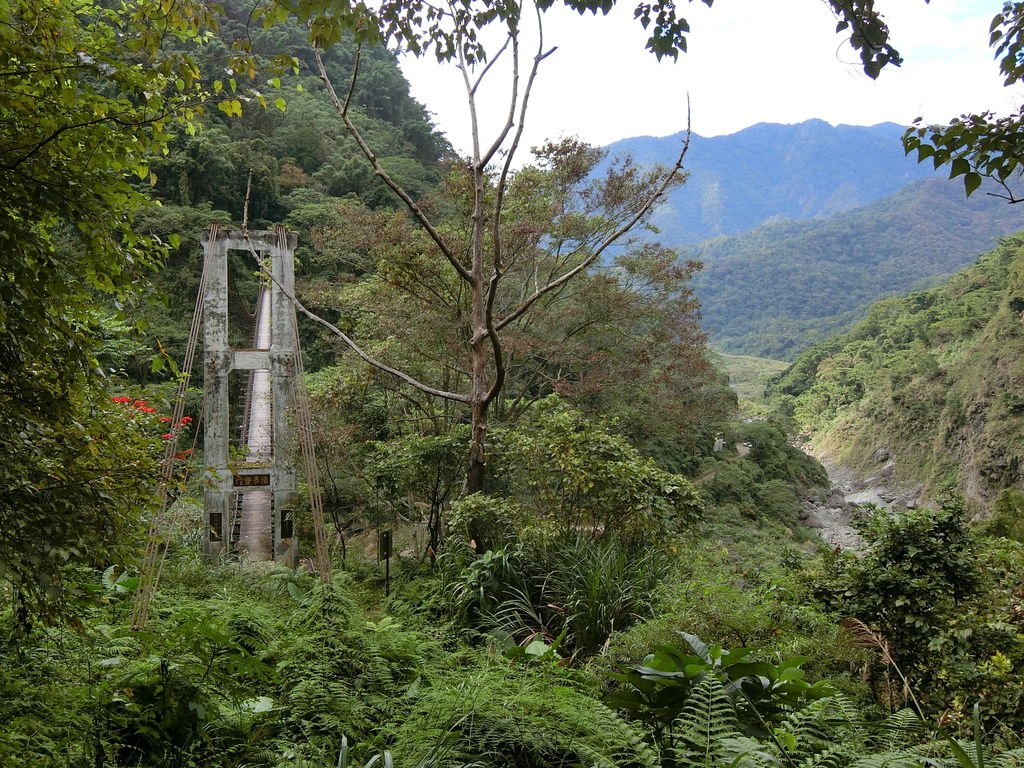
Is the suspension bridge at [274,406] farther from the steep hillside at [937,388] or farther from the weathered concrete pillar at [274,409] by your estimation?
the steep hillside at [937,388]

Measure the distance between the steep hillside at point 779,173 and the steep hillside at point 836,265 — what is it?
2512cm

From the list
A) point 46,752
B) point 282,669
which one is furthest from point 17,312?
point 282,669

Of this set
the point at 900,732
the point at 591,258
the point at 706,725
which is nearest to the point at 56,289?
the point at 706,725

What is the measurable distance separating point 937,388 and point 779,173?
11170 cm

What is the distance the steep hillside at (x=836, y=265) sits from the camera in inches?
Result: 2334

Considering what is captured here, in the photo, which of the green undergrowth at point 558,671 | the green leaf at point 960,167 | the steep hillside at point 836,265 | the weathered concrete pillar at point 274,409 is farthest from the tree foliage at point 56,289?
the steep hillside at point 836,265

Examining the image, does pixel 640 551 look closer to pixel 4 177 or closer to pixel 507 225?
pixel 4 177

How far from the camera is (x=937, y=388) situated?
Result: 2139cm

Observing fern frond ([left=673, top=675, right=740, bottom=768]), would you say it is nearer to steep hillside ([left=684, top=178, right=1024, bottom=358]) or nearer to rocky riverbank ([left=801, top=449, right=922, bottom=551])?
rocky riverbank ([left=801, top=449, right=922, bottom=551])

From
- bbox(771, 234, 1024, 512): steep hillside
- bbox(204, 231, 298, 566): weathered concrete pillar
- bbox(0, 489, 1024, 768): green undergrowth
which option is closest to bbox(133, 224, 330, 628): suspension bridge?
bbox(204, 231, 298, 566): weathered concrete pillar

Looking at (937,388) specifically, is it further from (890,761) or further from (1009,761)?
(890,761)

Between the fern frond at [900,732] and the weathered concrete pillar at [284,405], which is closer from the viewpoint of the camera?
the fern frond at [900,732]

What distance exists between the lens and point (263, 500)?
10.5 m

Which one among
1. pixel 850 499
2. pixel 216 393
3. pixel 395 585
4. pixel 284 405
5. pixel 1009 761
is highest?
pixel 216 393
